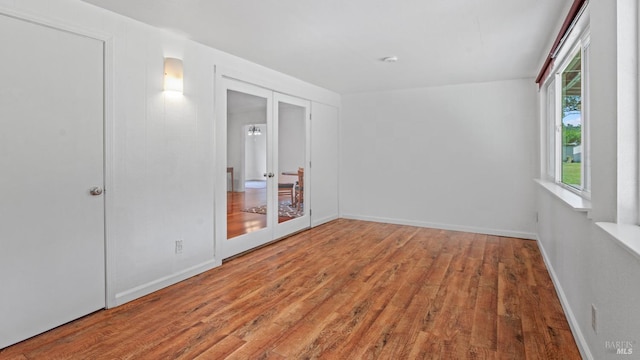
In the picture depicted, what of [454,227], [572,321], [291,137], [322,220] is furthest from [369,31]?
[454,227]

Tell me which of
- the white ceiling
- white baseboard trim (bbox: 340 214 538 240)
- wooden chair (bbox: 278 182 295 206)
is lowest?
white baseboard trim (bbox: 340 214 538 240)

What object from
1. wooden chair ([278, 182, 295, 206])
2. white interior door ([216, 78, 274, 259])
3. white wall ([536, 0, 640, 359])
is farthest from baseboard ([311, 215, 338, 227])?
white wall ([536, 0, 640, 359])

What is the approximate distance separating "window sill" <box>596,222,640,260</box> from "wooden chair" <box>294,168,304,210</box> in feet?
12.6

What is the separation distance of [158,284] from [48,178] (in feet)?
4.01

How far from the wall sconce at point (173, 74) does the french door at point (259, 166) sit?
54 cm

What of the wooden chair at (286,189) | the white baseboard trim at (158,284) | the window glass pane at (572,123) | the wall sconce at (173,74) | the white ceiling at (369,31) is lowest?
the white baseboard trim at (158,284)

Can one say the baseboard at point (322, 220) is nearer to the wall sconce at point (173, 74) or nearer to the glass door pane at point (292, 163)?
the glass door pane at point (292, 163)

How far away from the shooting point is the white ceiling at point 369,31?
8.18 ft

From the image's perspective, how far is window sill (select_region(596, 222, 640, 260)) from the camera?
121cm

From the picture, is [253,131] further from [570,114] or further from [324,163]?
[570,114]

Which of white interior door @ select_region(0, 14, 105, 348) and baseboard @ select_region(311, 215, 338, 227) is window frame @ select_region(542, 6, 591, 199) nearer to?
baseboard @ select_region(311, 215, 338, 227)

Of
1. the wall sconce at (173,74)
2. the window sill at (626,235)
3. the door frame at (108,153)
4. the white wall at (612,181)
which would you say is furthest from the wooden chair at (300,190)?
the window sill at (626,235)

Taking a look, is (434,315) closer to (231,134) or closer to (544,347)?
(544,347)

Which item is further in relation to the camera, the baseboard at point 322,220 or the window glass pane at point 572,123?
the baseboard at point 322,220
